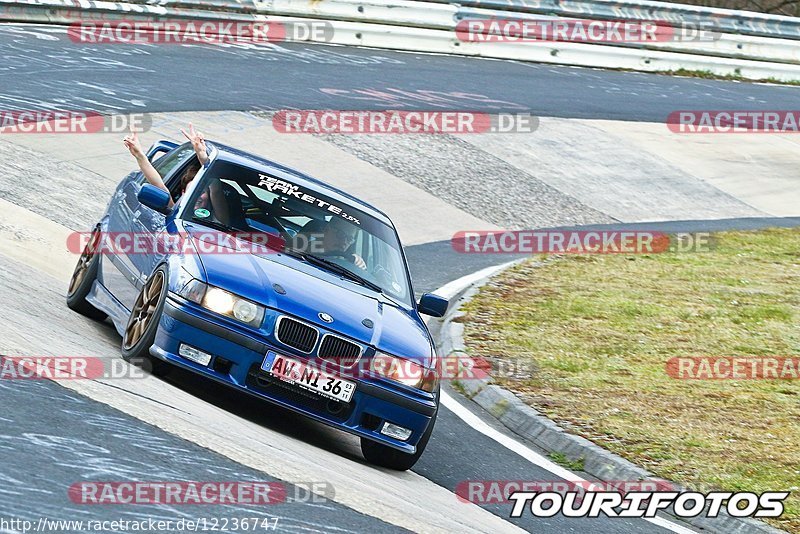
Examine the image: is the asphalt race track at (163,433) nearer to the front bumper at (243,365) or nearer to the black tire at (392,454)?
the black tire at (392,454)

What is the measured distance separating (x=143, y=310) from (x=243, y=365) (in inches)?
34.6

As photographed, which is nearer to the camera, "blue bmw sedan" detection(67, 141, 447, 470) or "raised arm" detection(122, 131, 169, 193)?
"blue bmw sedan" detection(67, 141, 447, 470)
